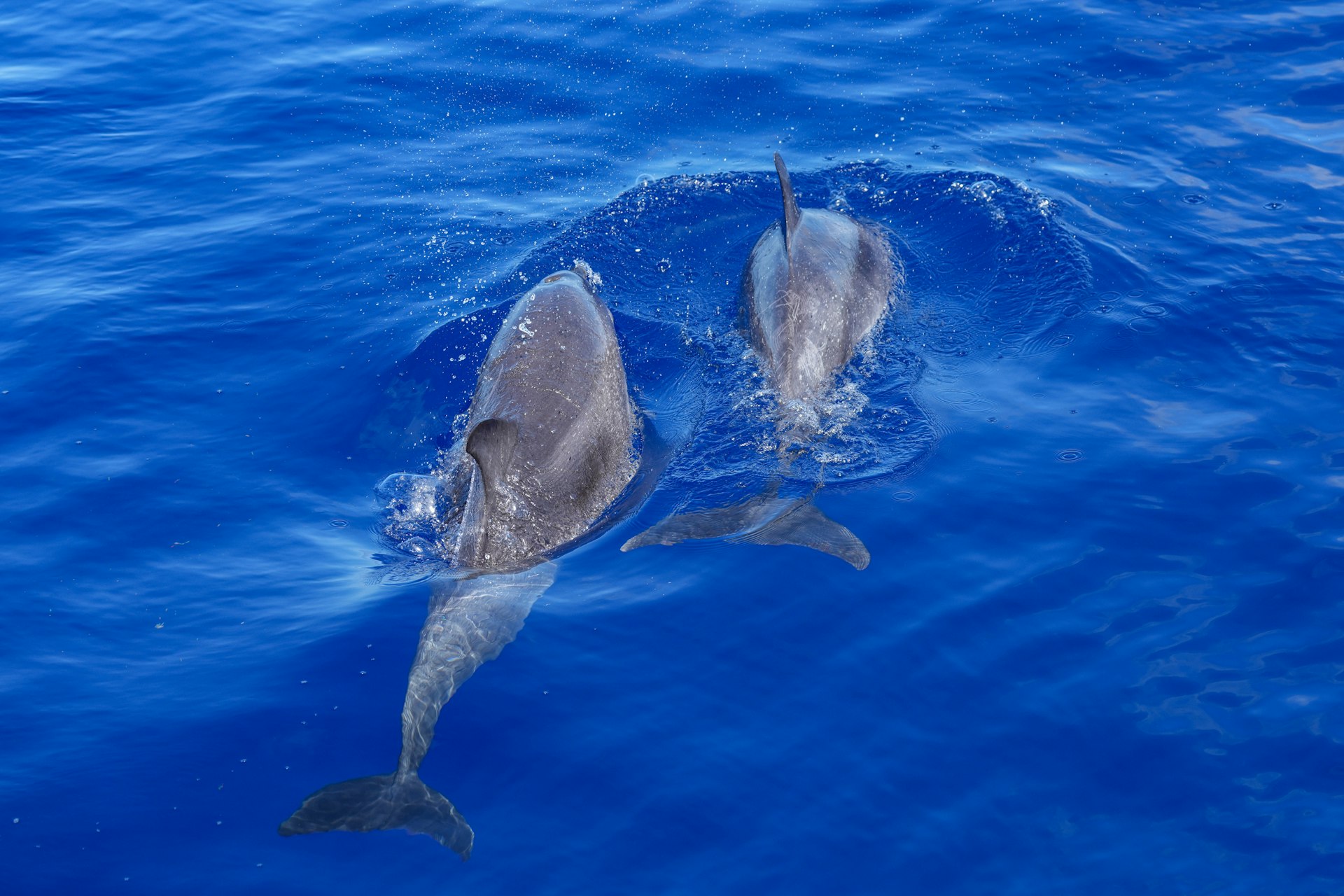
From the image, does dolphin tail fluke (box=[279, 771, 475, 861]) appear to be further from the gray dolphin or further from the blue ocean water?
the blue ocean water

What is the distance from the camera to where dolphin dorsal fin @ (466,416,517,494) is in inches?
354

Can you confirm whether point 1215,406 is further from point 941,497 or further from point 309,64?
point 309,64

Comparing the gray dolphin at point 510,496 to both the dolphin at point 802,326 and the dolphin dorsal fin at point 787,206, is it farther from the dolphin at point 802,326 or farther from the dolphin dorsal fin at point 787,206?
the dolphin dorsal fin at point 787,206

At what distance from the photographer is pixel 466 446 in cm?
899

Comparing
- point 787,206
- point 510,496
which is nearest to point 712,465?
point 510,496

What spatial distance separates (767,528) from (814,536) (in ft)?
1.45

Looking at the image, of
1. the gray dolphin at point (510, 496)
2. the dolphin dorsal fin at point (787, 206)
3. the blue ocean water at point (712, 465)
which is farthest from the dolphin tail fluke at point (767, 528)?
the dolphin dorsal fin at point (787, 206)

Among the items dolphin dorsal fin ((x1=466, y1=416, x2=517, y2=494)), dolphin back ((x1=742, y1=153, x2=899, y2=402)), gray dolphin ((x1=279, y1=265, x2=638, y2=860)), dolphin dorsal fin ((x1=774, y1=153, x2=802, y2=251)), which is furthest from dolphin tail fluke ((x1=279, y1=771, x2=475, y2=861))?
dolphin dorsal fin ((x1=774, y1=153, x2=802, y2=251))

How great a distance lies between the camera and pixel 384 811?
7.32 metres

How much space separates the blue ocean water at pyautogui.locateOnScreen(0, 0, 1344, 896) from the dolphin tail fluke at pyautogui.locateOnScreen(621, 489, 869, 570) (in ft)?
0.55

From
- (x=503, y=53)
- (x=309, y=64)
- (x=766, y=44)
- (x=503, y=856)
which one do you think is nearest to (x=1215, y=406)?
(x=503, y=856)

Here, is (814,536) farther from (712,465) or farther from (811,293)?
(811,293)

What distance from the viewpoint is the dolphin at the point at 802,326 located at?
381 inches

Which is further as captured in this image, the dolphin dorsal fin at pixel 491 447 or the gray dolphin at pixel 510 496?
the dolphin dorsal fin at pixel 491 447
